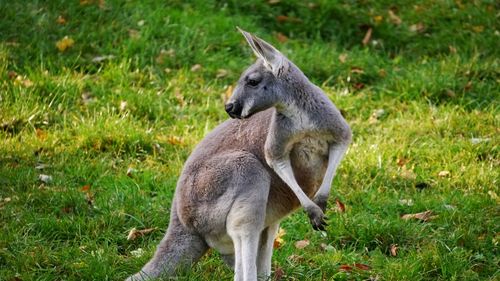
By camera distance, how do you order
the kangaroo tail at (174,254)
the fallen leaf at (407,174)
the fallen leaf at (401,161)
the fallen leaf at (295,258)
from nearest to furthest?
the kangaroo tail at (174,254) < the fallen leaf at (295,258) < the fallen leaf at (407,174) < the fallen leaf at (401,161)

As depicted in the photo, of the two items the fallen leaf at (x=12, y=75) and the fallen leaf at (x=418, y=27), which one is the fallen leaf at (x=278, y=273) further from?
the fallen leaf at (x=418, y=27)

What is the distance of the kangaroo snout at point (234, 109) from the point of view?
4727mm

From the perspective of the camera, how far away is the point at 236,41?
9414 mm

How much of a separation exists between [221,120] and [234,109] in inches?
134

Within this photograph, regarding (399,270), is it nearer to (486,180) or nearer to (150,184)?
(486,180)

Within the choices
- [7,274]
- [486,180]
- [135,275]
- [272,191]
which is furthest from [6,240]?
[486,180]

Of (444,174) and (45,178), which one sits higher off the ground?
(45,178)

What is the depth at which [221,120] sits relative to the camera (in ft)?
26.7

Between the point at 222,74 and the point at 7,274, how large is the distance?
4088 millimetres

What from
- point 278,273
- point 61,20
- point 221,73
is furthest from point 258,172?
point 61,20

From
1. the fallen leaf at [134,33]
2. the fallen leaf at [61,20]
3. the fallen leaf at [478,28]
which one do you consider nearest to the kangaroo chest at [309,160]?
the fallen leaf at [134,33]

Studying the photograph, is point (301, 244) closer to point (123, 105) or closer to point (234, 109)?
point (234, 109)

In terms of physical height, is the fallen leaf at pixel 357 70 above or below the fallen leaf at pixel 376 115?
above

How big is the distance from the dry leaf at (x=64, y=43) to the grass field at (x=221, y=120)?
0.03 m
